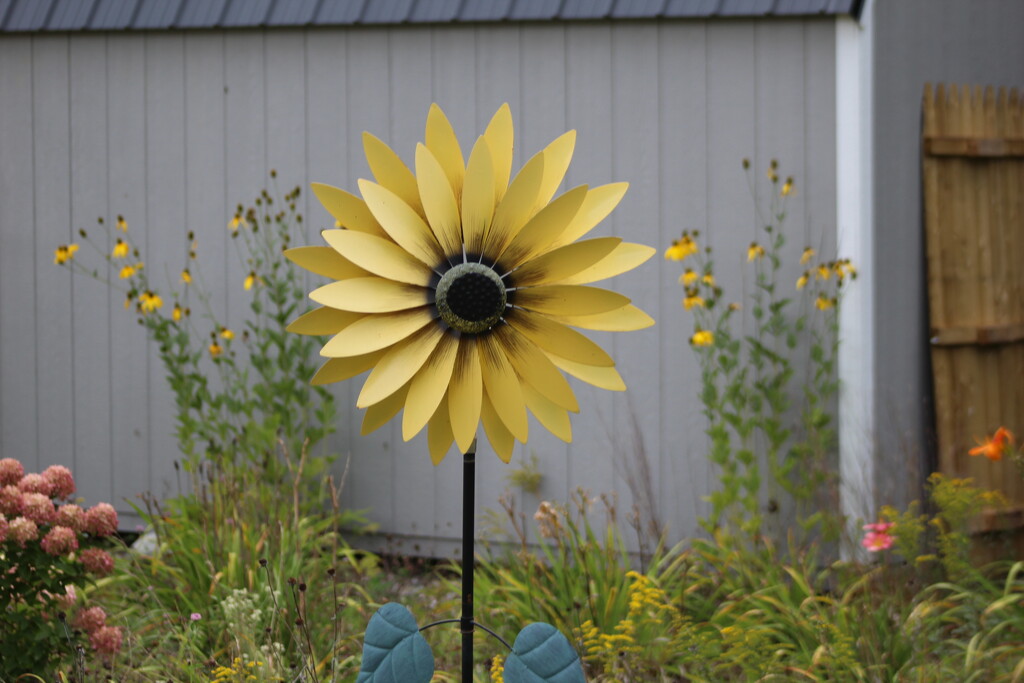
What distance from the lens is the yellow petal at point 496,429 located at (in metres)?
1.52

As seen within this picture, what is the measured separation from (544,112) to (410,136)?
2.26 feet

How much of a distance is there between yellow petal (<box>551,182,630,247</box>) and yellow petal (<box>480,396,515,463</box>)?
278 mm

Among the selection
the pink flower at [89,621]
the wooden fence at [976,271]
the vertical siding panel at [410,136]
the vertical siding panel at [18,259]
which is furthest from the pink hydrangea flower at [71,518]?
the wooden fence at [976,271]

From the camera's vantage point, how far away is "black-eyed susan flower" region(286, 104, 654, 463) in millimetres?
1480

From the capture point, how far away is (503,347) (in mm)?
1512

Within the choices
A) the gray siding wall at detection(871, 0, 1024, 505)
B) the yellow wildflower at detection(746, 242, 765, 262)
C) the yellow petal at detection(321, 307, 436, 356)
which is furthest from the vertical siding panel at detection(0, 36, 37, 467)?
the yellow petal at detection(321, 307, 436, 356)

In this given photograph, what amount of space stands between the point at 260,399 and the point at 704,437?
7.34 ft

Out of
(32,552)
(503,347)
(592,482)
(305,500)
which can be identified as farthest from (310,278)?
(503,347)

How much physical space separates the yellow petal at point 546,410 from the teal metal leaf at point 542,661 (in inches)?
12.5

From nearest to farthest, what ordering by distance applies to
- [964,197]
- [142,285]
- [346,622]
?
1. [346,622]
2. [964,197]
3. [142,285]

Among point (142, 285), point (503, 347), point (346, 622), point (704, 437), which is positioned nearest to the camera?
point (503, 347)

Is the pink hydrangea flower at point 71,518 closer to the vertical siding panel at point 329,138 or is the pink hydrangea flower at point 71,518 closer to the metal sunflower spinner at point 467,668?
the metal sunflower spinner at point 467,668

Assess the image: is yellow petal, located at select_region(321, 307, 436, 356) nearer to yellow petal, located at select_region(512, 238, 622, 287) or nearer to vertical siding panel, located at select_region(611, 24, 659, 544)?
yellow petal, located at select_region(512, 238, 622, 287)

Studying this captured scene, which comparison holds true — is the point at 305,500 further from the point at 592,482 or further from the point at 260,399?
the point at 592,482
